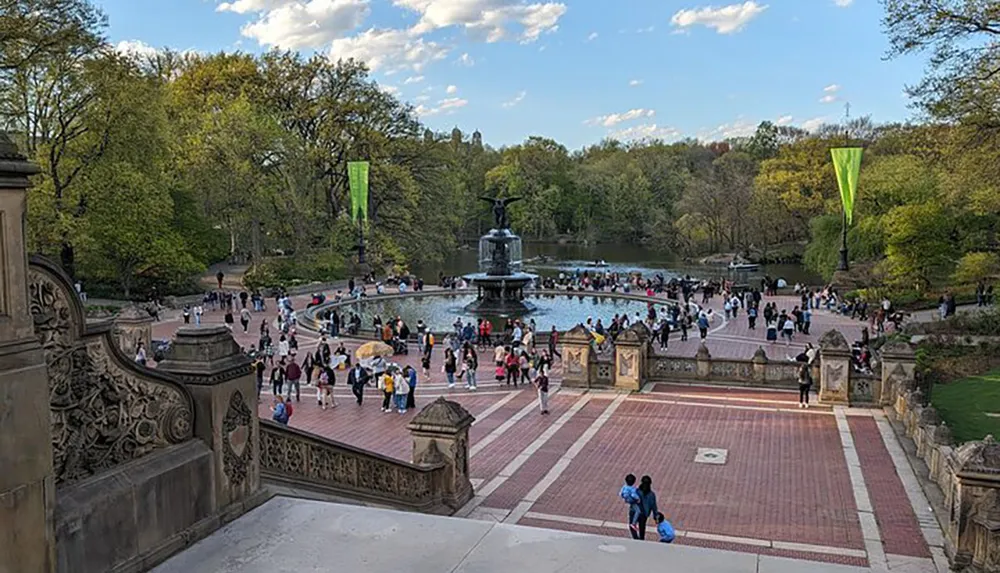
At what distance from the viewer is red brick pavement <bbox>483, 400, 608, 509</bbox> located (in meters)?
13.2

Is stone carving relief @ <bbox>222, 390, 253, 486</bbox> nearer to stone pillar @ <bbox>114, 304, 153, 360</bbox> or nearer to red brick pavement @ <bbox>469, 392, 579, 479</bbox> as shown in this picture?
red brick pavement @ <bbox>469, 392, 579, 479</bbox>

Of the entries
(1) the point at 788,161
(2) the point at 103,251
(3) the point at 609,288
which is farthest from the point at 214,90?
(1) the point at 788,161

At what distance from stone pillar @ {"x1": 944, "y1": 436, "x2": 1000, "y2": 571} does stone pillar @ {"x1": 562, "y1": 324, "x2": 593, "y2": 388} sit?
40.3 feet

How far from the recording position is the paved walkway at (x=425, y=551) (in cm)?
517

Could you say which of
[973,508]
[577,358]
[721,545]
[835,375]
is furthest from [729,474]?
[577,358]

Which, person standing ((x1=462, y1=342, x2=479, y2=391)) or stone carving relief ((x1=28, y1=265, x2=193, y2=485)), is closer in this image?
stone carving relief ((x1=28, y1=265, x2=193, y2=485))

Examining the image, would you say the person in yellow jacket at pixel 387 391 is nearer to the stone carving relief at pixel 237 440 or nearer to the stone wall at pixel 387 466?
the stone wall at pixel 387 466

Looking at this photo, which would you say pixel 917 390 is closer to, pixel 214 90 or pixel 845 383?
pixel 845 383

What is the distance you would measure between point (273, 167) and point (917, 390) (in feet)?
144

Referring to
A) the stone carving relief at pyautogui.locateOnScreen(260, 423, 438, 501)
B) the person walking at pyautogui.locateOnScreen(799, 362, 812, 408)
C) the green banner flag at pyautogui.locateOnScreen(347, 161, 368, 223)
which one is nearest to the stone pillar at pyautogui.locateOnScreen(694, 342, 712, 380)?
the person walking at pyautogui.locateOnScreen(799, 362, 812, 408)

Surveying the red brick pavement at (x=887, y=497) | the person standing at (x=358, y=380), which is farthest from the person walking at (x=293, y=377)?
the red brick pavement at (x=887, y=497)

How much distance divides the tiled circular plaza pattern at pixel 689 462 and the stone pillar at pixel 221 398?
641 cm

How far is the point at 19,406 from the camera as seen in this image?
14.1ft

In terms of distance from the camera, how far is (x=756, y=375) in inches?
877
